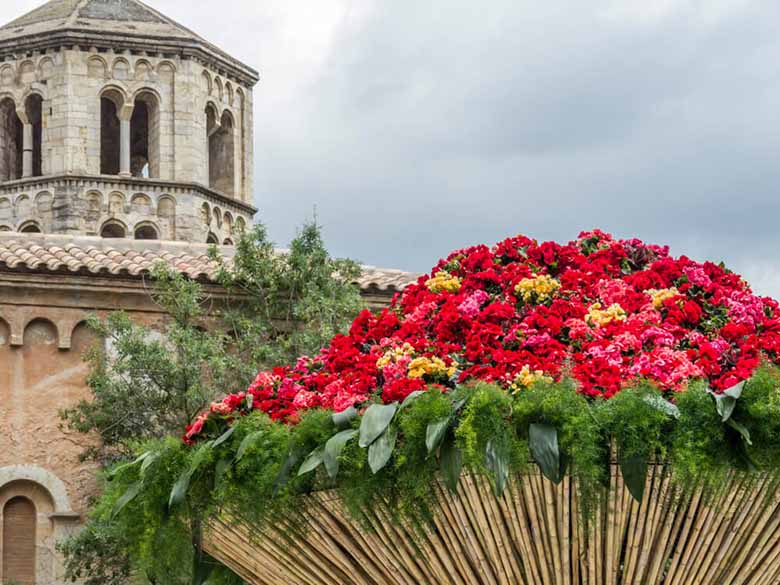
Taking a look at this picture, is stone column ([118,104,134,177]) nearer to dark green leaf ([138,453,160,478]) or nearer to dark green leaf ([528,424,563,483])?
dark green leaf ([138,453,160,478])

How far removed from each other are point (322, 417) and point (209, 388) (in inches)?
411

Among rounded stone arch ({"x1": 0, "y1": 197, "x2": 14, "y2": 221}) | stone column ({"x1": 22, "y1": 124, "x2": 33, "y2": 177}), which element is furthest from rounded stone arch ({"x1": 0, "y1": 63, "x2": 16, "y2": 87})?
rounded stone arch ({"x1": 0, "y1": 197, "x2": 14, "y2": 221})

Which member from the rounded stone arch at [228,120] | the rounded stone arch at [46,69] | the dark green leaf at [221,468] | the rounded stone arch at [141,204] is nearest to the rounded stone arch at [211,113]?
the rounded stone arch at [228,120]

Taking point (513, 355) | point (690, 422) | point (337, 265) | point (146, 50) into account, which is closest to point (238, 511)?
point (513, 355)

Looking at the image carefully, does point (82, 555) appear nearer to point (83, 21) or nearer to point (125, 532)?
point (125, 532)

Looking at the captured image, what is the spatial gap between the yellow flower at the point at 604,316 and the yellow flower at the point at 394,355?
0.86 m

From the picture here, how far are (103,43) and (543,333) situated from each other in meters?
26.2

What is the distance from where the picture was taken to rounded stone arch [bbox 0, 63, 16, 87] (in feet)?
109

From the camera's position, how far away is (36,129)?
3375 centimetres

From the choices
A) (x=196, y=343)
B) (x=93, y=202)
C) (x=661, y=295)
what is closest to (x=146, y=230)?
(x=93, y=202)

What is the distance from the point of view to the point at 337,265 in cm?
1930

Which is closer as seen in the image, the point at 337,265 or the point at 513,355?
the point at 513,355

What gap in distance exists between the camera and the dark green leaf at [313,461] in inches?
280

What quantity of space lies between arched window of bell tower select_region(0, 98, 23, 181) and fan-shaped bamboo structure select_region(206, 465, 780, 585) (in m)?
27.5
